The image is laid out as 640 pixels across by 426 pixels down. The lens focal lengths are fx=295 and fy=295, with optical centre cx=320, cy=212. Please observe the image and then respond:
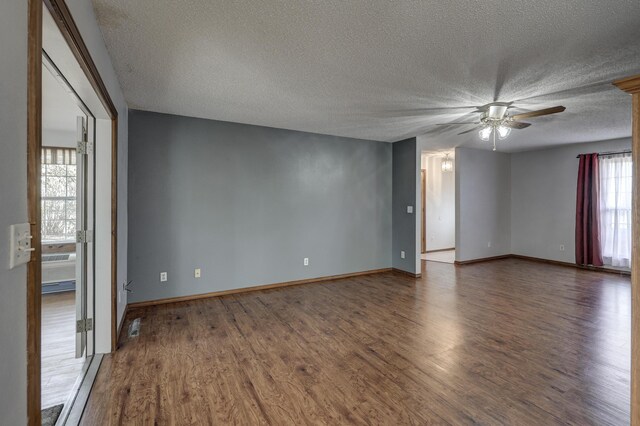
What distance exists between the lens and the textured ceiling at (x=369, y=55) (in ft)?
6.01

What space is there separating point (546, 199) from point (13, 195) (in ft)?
26.7

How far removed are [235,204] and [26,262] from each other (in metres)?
3.37

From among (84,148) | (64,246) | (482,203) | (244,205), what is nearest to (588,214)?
(482,203)

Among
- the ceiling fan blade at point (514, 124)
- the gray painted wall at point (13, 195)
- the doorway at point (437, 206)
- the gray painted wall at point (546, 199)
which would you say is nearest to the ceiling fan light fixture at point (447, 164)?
the doorway at point (437, 206)

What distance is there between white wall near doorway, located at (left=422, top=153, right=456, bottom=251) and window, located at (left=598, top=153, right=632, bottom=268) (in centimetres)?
285

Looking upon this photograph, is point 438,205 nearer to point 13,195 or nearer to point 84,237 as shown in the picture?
point 84,237

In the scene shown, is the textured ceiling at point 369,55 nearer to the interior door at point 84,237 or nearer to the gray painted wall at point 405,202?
the interior door at point 84,237

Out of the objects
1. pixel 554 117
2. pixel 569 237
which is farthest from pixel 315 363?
pixel 569 237

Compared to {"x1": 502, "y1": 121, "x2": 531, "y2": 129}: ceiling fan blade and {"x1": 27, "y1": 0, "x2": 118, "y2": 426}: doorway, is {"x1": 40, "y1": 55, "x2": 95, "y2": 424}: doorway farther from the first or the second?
{"x1": 502, "y1": 121, "x2": 531, "y2": 129}: ceiling fan blade

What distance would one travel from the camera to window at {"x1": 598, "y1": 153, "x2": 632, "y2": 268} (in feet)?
17.5

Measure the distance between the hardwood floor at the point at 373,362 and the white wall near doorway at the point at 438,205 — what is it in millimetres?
3681

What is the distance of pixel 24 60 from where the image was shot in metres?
0.86

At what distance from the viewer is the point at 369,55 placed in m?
2.35

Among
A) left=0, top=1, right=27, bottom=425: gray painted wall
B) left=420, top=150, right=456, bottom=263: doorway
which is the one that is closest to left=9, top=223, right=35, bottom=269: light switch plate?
left=0, top=1, right=27, bottom=425: gray painted wall
